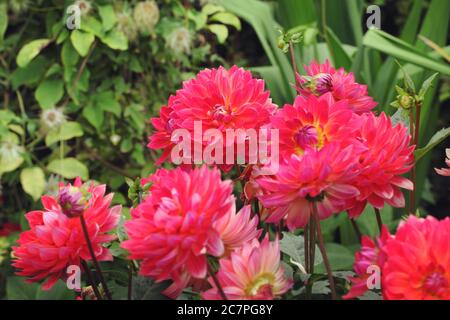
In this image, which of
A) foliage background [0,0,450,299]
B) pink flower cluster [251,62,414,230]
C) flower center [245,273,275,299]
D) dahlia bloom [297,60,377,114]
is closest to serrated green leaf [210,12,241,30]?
foliage background [0,0,450,299]

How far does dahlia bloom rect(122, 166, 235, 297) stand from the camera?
48 cm

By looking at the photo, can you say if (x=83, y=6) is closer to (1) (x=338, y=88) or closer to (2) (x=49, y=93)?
(2) (x=49, y=93)

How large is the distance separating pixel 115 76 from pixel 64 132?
29cm

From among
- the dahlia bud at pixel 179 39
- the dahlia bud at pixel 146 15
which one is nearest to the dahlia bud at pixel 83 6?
the dahlia bud at pixel 146 15

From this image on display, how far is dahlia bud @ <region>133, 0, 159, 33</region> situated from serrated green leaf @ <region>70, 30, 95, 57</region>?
0.15 m

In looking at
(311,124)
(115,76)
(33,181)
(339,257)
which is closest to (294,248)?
(311,124)

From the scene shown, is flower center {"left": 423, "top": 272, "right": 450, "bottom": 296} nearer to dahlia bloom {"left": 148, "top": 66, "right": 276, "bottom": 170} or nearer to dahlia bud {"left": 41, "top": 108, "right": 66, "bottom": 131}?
dahlia bloom {"left": 148, "top": 66, "right": 276, "bottom": 170}

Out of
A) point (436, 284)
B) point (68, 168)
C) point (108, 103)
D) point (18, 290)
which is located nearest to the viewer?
point (436, 284)

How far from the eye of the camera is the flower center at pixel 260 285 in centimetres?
52

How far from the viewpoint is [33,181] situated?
173cm
